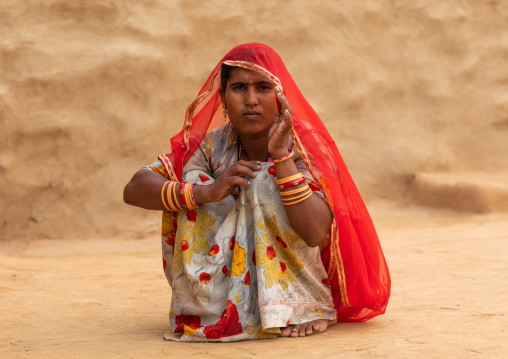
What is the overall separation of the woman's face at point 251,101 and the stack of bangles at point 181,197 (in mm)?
374

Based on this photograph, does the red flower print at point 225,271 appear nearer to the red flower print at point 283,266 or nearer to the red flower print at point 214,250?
the red flower print at point 214,250

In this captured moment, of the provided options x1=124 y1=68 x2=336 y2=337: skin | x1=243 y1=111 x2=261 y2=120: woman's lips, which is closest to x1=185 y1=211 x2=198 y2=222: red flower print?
x1=124 y1=68 x2=336 y2=337: skin

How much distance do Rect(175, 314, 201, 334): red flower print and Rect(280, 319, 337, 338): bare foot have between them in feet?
1.24

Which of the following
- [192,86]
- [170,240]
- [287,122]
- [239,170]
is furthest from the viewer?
[192,86]

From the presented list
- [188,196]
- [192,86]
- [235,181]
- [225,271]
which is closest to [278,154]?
[235,181]

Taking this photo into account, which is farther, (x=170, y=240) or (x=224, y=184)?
(x=170, y=240)

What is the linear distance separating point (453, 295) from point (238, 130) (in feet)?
5.28

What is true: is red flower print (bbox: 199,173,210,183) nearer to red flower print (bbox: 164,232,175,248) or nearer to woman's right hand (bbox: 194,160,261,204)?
woman's right hand (bbox: 194,160,261,204)

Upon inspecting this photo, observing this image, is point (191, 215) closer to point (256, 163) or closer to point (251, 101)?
point (256, 163)

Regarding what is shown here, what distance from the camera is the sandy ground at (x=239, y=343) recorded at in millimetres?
2830

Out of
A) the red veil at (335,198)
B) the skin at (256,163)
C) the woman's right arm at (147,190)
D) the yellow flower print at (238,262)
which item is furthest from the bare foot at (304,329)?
Result: the woman's right arm at (147,190)

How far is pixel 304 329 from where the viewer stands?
3.04 metres

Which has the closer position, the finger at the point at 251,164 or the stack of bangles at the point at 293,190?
the stack of bangles at the point at 293,190

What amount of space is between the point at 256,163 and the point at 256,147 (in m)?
0.22
